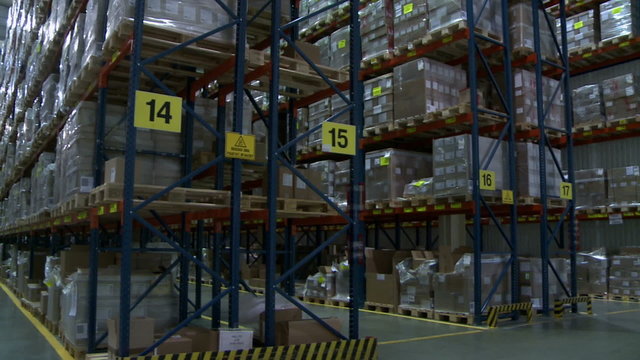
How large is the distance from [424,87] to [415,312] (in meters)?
3.27

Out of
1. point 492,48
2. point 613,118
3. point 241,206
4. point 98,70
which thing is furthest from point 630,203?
point 98,70

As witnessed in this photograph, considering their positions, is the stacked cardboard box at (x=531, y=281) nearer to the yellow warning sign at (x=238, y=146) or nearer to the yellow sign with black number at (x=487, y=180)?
the yellow sign with black number at (x=487, y=180)

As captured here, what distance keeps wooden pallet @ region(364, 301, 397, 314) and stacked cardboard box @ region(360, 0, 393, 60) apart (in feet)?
13.2

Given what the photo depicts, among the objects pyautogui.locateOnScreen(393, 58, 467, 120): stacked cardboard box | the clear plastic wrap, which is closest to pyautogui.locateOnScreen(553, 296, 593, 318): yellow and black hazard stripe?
the clear plastic wrap

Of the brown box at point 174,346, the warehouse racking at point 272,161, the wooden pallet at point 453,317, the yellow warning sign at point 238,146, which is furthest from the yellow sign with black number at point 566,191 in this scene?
the brown box at point 174,346

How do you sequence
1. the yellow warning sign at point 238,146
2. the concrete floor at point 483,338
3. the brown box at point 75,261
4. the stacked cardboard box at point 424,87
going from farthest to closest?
1. the stacked cardboard box at point 424,87
2. the brown box at point 75,261
3. the concrete floor at point 483,338
4. the yellow warning sign at point 238,146

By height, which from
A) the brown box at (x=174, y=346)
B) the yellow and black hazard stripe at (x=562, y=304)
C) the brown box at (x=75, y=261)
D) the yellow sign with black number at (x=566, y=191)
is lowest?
the yellow and black hazard stripe at (x=562, y=304)

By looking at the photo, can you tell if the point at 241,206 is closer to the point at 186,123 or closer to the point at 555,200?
the point at 186,123

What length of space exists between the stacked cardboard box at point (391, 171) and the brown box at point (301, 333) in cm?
396

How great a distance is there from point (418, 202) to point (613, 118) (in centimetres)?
491

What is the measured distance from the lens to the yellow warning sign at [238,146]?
→ 488 cm

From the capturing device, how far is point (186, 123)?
5.96 m

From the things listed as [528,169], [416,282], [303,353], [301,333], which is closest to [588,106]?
[528,169]

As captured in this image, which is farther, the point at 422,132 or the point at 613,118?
the point at 613,118
